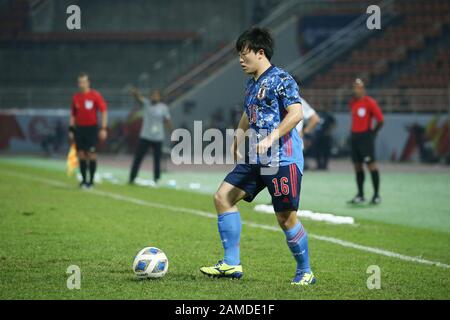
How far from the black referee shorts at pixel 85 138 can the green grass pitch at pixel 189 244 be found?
930mm

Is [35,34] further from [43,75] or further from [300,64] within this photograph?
[300,64]

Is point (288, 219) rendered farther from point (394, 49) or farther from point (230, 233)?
point (394, 49)

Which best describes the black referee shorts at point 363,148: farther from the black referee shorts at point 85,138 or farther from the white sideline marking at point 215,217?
the black referee shorts at point 85,138

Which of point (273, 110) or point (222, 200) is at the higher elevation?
point (273, 110)

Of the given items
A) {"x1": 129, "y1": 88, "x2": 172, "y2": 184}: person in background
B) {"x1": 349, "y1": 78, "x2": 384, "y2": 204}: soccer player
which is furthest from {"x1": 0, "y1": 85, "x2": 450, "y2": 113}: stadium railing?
{"x1": 349, "y1": 78, "x2": 384, "y2": 204}: soccer player

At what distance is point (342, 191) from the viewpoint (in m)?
20.9

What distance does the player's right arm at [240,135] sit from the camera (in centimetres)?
877

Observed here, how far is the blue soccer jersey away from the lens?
27.1 ft

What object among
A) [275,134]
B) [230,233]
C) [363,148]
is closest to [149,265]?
[230,233]

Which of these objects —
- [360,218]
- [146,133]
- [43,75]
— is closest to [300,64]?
[43,75]

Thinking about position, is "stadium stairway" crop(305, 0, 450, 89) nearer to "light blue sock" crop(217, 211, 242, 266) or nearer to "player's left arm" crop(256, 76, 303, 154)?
"light blue sock" crop(217, 211, 242, 266)

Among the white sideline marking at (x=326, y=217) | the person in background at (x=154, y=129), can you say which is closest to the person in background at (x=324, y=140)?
the person in background at (x=154, y=129)

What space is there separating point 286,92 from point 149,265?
1983mm

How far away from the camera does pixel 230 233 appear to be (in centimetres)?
875
